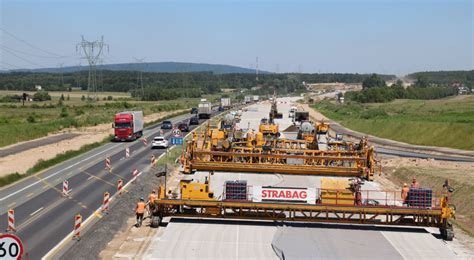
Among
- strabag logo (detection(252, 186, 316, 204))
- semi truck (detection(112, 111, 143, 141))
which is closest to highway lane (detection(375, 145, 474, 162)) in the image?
semi truck (detection(112, 111, 143, 141))

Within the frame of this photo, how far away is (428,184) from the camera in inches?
1827

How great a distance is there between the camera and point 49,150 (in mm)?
63344

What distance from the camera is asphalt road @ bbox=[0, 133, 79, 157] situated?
204ft

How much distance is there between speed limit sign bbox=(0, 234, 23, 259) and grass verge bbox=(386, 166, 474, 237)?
24669 mm

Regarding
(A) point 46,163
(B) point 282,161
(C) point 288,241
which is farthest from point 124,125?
(C) point 288,241

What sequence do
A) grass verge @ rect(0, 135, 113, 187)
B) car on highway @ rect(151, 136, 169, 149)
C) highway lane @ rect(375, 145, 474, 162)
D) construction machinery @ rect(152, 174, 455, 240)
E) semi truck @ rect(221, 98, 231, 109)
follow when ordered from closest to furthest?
construction machinery @ rect(152, 174, 455, 240)
grass verge @ rect(0, 135, 113, 187)
highway lane @ rect(375, 145, 474, 162)
car on highway @ rect(151, 136, 169, 149)
semi truck @ rect(221, 98, 231, 109)

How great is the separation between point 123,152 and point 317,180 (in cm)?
2446

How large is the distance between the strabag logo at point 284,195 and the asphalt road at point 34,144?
38.2 metres

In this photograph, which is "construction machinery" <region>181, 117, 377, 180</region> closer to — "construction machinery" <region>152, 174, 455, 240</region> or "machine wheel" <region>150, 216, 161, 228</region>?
"construction machinery" <region>152, 174, 455, 240</region>

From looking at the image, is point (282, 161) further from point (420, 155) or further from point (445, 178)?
point (420, 155)

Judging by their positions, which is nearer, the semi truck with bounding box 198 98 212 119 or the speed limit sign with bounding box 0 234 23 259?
the speed limit sign with bounding box 0 234 23 259

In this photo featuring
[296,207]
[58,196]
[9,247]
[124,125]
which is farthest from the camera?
[124,125]

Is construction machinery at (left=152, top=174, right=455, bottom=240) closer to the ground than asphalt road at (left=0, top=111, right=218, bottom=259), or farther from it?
farther from it

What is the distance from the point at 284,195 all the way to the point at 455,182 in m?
19.6
